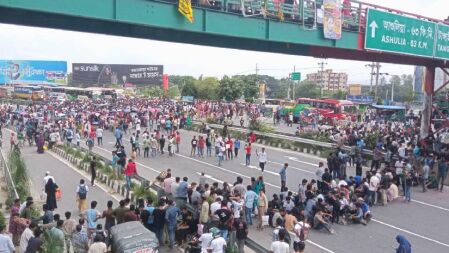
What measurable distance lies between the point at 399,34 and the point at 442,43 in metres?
3.94

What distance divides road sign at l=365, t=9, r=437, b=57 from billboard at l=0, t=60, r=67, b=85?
9883 centimetres

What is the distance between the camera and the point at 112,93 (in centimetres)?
8250

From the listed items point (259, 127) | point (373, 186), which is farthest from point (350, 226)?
point (259, 127)

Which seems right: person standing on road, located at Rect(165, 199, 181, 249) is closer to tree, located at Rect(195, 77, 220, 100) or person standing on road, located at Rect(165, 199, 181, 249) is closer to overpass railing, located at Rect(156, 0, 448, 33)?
overpass railing, located at Rect(156, 0, 448, 33)

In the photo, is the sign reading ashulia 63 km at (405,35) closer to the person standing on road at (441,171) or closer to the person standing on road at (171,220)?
the person standing on road at (441,171)

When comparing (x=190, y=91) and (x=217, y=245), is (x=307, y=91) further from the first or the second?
(x=217, y=245)

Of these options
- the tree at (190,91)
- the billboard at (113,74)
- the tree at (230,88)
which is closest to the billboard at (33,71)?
the billboard at (113,74)

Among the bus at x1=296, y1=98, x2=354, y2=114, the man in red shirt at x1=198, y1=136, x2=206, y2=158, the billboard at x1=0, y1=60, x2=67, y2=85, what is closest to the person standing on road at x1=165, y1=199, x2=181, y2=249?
the man in red shirt at x1=198, y1=136, x2=206, y2=158

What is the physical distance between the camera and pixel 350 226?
1472 cm

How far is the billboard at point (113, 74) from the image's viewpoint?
122812 millimetres

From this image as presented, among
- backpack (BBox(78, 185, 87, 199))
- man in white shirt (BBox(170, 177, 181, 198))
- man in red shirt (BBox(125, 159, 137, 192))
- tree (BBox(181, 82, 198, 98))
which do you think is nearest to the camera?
man in white shirt (BBox(170, 177, 181, 198))

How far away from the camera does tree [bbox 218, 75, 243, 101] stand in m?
55.2

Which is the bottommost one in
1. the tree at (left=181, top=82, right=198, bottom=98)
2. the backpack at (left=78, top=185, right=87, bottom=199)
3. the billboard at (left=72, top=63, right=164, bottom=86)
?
the backpack at (left=78, top=185, right=87, bottom=199)

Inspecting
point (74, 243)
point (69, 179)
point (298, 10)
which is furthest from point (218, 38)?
point (74, 243)
